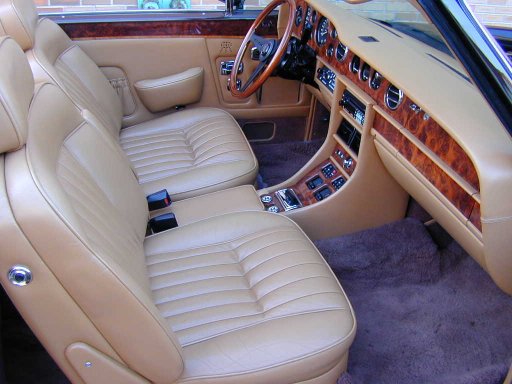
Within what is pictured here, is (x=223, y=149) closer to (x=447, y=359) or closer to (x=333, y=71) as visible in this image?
(x=333, y=71)

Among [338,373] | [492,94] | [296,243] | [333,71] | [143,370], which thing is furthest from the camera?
[333,71]

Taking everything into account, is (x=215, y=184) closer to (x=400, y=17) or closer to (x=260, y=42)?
(x=260, y=42)

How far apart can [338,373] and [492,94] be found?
73 cm

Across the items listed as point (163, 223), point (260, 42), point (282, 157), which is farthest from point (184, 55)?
point (163, 223)

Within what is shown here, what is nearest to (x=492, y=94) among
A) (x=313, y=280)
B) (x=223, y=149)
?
(x=313, y=280)

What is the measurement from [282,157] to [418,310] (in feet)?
3.98

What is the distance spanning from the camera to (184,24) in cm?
258

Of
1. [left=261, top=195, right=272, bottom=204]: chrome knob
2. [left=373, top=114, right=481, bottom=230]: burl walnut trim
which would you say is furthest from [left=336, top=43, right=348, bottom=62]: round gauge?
[left=261, top=195, right=272, bottom=204]: chrome knob

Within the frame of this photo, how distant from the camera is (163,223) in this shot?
175 centimetres

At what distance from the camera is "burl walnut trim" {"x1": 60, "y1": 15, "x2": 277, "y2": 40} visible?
2498 millimetres

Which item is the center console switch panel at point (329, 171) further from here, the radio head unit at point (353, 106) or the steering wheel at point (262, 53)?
the steering wheel at point (262, 53)

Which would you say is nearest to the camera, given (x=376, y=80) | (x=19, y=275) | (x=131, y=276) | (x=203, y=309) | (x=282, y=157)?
(x=19, y=275)

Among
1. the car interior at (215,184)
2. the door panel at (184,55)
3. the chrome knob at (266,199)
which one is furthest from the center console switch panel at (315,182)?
the door panel at (184,55)

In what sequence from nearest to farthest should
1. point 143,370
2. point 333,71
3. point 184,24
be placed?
point 143,370, point 333,71, point 184,24
